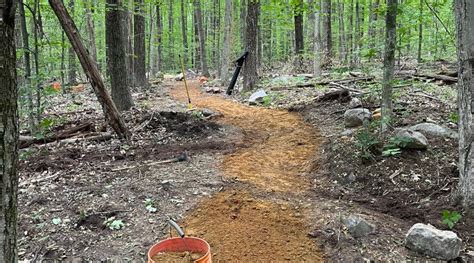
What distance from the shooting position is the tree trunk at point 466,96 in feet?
13.2

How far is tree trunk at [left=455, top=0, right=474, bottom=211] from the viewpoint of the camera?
13.2 ft

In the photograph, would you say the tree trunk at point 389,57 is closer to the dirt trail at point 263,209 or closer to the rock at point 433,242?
the dirt trail at point 263,209

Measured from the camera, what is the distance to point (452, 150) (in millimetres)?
5367

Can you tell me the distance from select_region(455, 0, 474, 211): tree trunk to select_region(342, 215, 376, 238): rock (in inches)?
43.3

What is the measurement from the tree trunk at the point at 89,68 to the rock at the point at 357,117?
4.08 m

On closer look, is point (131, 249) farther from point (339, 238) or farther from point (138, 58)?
point (138, 58)

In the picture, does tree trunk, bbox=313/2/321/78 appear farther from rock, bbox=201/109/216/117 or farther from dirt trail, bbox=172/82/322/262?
dirt trail, bbox=172/82/322/262

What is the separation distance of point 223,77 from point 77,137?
31.4 ft

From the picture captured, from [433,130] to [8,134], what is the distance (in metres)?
5.62

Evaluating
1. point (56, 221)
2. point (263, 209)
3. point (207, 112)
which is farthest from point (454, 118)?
point (56, 221)

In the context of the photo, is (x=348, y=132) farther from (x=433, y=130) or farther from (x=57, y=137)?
(x=57, y=137)

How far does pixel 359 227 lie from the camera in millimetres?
4031

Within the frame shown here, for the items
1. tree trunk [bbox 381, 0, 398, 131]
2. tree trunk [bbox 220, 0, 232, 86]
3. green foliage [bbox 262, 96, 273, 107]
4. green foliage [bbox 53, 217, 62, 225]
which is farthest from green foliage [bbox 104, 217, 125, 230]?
tree trunk [bbox 220, 0, 232, 86]

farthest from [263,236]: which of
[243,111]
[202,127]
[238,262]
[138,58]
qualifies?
[138,58]
